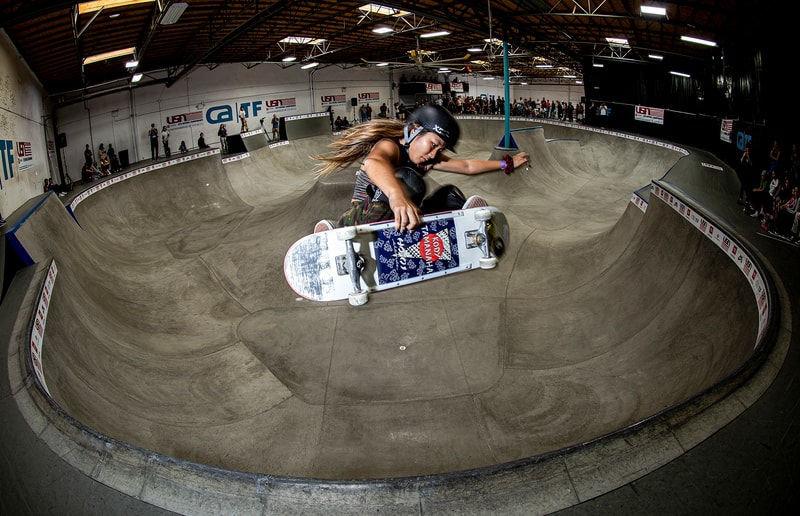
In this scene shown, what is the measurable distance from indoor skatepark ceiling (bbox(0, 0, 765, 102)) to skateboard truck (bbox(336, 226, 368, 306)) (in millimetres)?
8614

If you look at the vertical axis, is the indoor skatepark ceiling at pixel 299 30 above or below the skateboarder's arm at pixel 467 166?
above

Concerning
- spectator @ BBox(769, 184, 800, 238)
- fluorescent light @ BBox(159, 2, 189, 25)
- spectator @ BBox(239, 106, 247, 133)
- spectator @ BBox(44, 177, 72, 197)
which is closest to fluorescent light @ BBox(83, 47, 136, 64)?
spectator @ BBox(44, 177, 72, 197)

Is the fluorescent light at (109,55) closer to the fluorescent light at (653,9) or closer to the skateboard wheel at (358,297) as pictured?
the skateboard wheel at (358,297)

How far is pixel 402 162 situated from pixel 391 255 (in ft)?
2.73

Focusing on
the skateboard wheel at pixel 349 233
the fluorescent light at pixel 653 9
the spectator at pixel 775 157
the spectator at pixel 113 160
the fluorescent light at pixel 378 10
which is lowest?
the skateboard wheel at pixel 349 233

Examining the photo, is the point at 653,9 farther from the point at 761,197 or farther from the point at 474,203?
the point at 474,203

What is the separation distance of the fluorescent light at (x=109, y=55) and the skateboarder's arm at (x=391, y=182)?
15.8 metres

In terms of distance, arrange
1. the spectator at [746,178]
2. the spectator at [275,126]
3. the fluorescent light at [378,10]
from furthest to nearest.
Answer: the spectator at [275,126], the fluorescent light at [378,10], the spectator at [746,178]

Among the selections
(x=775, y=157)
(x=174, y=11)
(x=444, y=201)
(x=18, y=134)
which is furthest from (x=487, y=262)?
(x=18, y=134)

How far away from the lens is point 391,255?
157 inches

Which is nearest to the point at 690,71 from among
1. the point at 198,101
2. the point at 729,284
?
the point at 729,284

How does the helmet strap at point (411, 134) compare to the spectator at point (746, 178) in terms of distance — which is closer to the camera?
the helmet strap at point (411, 134)

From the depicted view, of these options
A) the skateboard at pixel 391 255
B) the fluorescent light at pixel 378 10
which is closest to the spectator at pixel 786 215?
the skateboard at pixel 391 255

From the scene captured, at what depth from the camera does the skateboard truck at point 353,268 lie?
3.67 m
